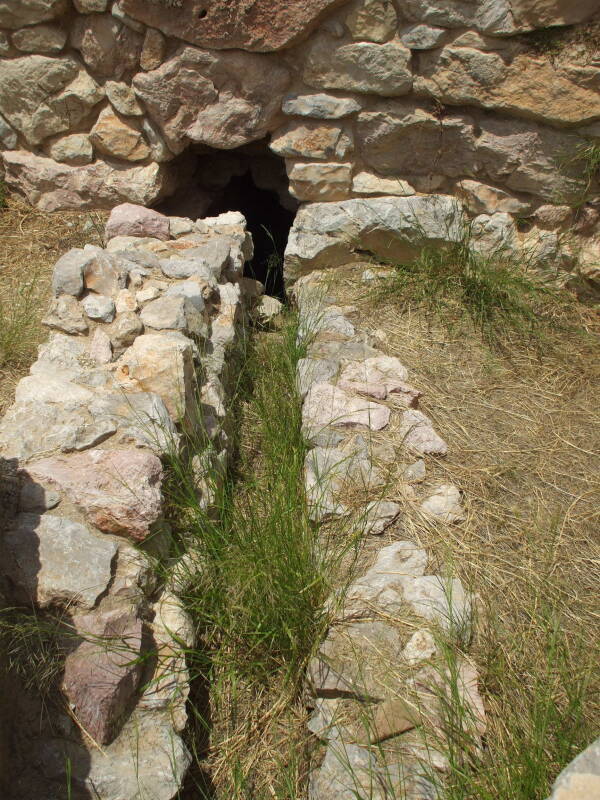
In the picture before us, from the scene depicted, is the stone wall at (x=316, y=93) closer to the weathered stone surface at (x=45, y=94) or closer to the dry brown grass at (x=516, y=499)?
the weathered stone surface at (x=45, y=94)

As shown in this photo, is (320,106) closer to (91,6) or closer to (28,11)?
(91,6)

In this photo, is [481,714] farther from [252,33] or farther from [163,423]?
[252,33]

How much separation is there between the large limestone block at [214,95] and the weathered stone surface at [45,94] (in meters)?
0.36

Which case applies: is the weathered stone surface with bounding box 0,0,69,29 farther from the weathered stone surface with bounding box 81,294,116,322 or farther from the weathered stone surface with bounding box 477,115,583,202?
the weathered stone surface with bounding box 477,115,583,202

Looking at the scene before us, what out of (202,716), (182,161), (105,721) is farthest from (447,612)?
(182,161)

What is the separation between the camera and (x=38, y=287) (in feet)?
11.4

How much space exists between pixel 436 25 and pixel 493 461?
6.75 feet

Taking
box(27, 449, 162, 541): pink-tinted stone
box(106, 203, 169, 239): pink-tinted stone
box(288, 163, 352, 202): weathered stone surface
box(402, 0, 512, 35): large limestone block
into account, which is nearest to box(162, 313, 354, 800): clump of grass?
box(27, 449, 162, 541): pink-tinted stone

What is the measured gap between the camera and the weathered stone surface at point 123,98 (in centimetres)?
354

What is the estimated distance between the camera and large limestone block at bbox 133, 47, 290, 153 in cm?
334

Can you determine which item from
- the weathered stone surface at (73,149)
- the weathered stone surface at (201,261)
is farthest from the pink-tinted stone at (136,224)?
the weathered stone surface at (73,149)

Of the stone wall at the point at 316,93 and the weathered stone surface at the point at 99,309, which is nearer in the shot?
the weathered stone surface at the point at 99,309

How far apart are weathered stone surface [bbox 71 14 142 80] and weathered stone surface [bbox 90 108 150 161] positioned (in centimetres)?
22

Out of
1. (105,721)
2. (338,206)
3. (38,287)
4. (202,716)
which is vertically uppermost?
(338,206)
